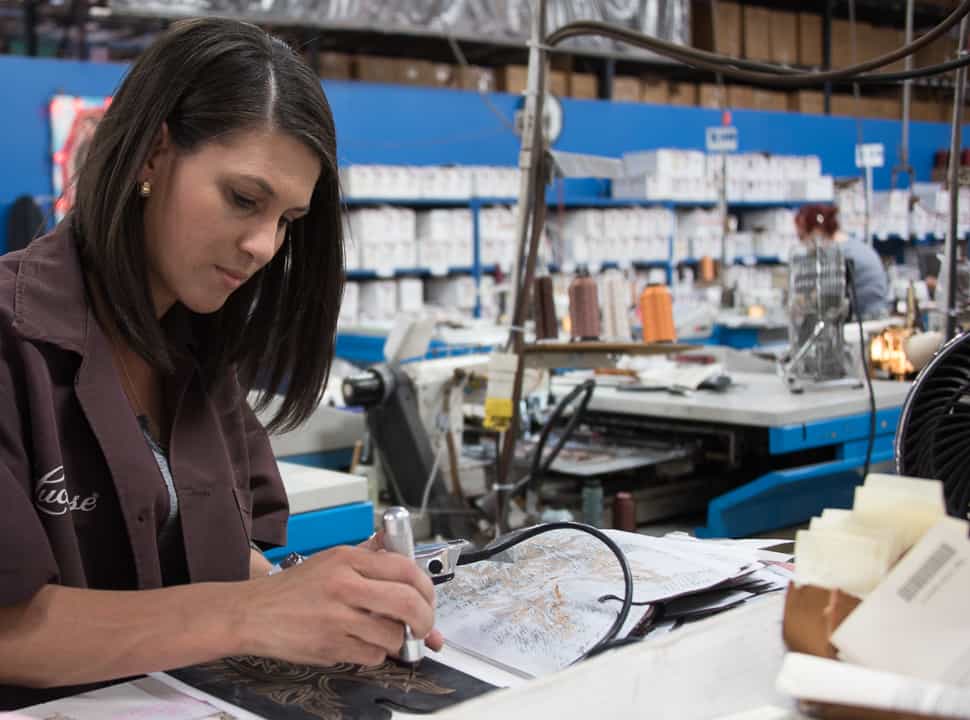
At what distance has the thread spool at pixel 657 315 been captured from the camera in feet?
9.77

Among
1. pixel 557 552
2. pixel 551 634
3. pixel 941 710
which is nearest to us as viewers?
pixel 941 710

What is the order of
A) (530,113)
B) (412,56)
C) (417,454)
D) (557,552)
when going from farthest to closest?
(412,56), (417,454), (530,113), (557,552)

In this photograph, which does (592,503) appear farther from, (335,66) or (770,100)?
(770,100)

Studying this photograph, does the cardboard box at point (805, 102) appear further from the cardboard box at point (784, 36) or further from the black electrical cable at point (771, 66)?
the black electrical cable at point (771, 66)

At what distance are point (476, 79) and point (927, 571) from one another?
7883mm

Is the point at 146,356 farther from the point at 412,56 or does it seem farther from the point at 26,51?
the point at 412,56

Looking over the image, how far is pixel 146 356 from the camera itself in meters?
1.35

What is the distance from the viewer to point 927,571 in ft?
2.40

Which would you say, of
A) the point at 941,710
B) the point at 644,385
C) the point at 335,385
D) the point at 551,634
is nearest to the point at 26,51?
the point at 335,385

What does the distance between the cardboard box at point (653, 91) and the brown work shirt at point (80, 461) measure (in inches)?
334

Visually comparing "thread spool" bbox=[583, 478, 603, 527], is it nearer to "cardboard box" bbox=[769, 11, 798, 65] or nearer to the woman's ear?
the woman's ear

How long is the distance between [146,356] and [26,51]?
263 inches

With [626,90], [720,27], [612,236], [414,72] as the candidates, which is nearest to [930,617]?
[612,236]

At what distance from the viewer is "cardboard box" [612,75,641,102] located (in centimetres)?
926
